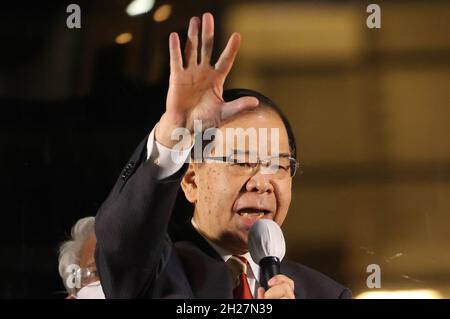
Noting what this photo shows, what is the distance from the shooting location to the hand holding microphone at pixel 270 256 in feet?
9.21

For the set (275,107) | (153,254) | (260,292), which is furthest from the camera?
(275,107)

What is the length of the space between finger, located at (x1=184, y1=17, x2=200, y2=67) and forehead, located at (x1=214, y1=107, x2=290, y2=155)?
0.79ft

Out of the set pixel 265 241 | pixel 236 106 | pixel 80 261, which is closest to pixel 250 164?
pixel 236 106

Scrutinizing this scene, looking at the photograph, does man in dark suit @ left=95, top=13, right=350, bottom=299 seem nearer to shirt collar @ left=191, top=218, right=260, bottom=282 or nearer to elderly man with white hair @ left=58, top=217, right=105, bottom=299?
shirt collar @ left=191, top=218, right=260, bottom=282

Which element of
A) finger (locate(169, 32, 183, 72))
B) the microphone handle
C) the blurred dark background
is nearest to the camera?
the microphone handle

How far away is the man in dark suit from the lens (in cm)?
290

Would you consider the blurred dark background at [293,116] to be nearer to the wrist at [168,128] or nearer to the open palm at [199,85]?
the open palm at [199,85]

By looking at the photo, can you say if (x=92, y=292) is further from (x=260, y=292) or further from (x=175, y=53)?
(x=175, y=53)

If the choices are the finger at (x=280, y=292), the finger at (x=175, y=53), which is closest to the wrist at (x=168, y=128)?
the finger at (x=175, y=53)

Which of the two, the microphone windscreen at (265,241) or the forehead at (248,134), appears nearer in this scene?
the microphone windscreen at (265,241)

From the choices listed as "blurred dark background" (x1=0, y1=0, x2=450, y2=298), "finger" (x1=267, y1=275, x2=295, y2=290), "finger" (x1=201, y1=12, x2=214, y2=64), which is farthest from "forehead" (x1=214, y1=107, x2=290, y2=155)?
"finger" (x1=267, y1=275, x2=295, y2=290)

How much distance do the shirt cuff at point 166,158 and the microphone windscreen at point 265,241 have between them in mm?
330

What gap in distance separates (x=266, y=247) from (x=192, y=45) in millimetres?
728

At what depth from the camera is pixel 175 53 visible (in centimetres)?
305
